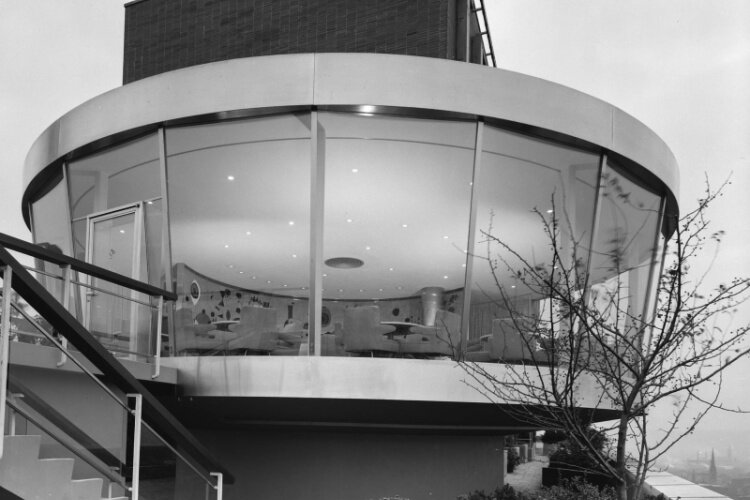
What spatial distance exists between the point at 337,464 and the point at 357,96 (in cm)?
529

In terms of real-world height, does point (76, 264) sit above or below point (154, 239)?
below

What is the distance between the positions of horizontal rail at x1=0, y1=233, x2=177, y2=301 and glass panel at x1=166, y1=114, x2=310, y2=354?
0.54 meters

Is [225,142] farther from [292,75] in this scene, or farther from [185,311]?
[185,311]

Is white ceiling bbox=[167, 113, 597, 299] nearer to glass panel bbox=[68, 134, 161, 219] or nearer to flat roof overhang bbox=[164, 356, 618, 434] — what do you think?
glass panel bbox=[68, 134, 161, 219]

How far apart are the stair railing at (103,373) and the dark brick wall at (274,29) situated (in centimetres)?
834

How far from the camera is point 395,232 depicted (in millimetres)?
10055

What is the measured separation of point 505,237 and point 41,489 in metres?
6.54

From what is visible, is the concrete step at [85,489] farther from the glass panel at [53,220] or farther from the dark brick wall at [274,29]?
the dark brick wall at [274,29]

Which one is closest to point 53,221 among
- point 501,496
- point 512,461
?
point 501,496

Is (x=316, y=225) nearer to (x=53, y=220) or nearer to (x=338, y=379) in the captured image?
(x=338, y=379)

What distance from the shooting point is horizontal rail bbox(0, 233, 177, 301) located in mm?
6668

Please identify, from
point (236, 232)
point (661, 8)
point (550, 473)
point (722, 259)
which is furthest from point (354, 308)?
point (661, 8)

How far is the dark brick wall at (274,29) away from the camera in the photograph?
44.3ft

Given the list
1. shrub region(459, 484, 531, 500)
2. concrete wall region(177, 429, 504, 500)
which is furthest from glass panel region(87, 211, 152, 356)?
shrub region(459, 484, 531, 500)
